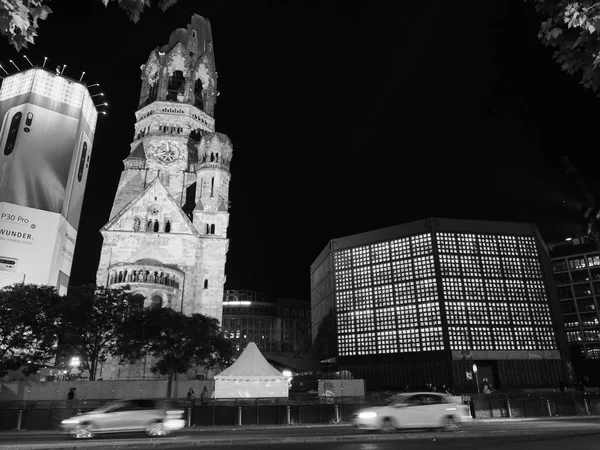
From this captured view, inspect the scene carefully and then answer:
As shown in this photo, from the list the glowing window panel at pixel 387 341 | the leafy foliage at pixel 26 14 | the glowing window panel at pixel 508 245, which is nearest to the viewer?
the leafy foliage at pixel 26 14

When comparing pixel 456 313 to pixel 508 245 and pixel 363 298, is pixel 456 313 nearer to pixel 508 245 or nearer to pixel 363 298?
pixel 363 298

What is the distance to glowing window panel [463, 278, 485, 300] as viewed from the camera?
7444 centimetres

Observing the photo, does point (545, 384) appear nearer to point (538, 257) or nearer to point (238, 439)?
point (538, 257)

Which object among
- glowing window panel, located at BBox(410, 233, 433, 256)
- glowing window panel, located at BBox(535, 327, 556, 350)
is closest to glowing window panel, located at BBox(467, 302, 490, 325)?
glowing window panel, located at BBox(535, 327, 556, 350)

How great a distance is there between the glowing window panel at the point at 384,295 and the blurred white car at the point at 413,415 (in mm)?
63316

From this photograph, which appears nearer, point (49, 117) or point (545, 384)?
point (49, 117)

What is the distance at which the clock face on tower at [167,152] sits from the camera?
69000 mm

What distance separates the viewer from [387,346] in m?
77.1

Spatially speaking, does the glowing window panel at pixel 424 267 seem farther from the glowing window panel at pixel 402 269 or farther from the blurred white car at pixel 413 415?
the blurred white car at pixel 413 415

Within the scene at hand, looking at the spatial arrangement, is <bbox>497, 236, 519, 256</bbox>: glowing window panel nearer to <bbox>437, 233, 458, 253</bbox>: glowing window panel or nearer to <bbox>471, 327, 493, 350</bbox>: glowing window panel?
<bbox>437, 233, 458, 253</bbox>: glowing window panel

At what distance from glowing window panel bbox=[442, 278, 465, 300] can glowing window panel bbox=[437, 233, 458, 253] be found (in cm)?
545

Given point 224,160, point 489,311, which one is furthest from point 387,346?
point 224,160

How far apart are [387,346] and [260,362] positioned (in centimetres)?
5191

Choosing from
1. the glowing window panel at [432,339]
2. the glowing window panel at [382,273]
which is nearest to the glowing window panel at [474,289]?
the glowing window panel at [432,339]
